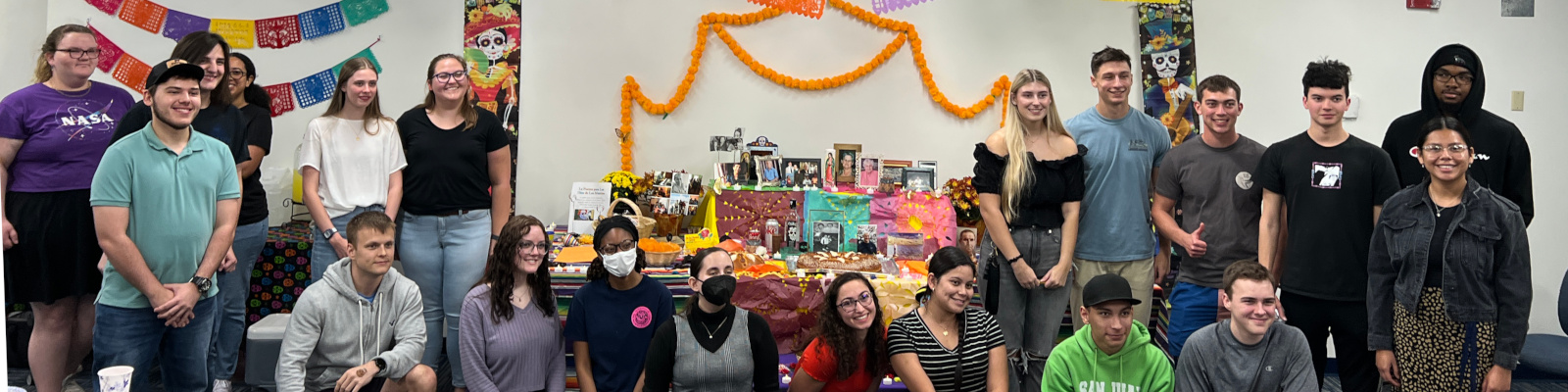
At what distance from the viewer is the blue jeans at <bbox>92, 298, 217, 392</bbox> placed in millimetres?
3070

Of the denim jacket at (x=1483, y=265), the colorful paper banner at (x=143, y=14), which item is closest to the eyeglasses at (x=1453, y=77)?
the denim jacket at (x=1483, y=265)

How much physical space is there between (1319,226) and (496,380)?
2847 mm

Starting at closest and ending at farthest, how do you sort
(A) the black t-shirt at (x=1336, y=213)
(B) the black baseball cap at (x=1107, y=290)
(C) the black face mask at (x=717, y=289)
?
(B) the black baseball cap at (x=1107, y=290) < (C) the black face mask at (x=717, y=289) < (A) the black t-shirt at (x=1336, y=213)

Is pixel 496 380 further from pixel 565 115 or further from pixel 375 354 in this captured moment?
pixel 565 115

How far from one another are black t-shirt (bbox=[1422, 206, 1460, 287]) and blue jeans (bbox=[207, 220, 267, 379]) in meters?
4.11

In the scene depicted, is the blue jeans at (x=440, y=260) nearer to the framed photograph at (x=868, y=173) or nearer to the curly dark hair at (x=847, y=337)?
the curly dark hair at (x=847, y=337)

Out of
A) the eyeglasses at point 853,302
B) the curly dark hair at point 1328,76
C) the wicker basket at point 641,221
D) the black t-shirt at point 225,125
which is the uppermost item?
the curly dark hair at point 1328,76

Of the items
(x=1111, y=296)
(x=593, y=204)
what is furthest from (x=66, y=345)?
(x=1111, y=296)

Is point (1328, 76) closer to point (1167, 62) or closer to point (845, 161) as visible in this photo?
→ point (1167, 62)

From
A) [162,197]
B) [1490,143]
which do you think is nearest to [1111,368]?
[1490,143]

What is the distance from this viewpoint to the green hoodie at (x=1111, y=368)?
3012 millimetres

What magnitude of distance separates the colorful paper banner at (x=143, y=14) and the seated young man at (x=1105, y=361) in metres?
4.76

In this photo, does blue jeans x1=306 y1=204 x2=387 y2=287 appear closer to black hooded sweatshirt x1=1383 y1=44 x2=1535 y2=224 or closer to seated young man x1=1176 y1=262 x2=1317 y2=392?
seated young man x1=1176 y1=262 x2=1317 y2=392

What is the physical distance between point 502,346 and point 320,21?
275 centimetres
